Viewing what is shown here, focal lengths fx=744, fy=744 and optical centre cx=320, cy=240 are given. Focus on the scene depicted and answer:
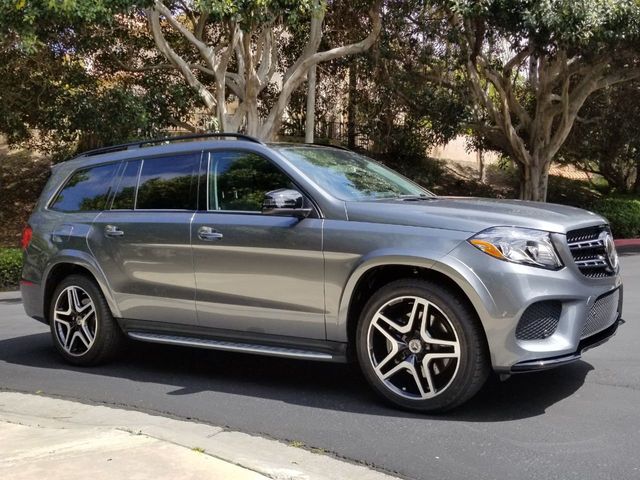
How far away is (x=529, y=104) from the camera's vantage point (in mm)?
24844

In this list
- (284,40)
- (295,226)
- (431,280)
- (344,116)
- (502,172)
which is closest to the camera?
(431,280)

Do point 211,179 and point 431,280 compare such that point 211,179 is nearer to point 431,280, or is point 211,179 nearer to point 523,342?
point 431,280

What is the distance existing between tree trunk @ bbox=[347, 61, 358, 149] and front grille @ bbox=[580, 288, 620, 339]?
606 inches

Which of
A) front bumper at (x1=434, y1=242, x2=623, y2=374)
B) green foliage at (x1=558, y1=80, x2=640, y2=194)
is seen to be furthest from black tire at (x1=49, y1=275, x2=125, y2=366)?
green foliage at (x1=558, y1=80, x2=640, y2=194)

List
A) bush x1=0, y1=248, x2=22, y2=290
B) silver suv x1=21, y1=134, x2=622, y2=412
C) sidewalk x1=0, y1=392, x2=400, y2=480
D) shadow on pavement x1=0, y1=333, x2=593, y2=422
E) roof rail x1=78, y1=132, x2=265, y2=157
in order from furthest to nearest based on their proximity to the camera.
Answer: bush x1=0, y1=248, x2=22, y2=290 → roof rail x1=78, y1=132, x2=265, y2=157 → shadow on pavement x1=0, y1=333, x2=593, y2=422 → silver suv x1=21, y1=134, x2=622, y2=412 → sidewalk x1=0, y1=392, x2=400, y2=480

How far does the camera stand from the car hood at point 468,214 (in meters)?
4.61

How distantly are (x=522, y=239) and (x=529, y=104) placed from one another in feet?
70.9

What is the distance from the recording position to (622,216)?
20.6 meters

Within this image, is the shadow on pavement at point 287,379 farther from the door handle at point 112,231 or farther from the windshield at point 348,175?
the windshield at point 348,175

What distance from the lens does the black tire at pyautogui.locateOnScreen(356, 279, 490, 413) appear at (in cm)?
454

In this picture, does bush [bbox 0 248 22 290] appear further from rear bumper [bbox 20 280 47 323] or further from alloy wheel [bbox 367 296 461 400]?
alloy wheel [bbox 367 296 461 400]

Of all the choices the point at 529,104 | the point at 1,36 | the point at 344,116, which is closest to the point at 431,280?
the point at 1,36

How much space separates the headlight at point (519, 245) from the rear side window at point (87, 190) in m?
3.45

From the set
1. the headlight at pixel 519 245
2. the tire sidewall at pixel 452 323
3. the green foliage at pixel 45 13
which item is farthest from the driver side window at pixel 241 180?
the green foliage at pixel 45 13
